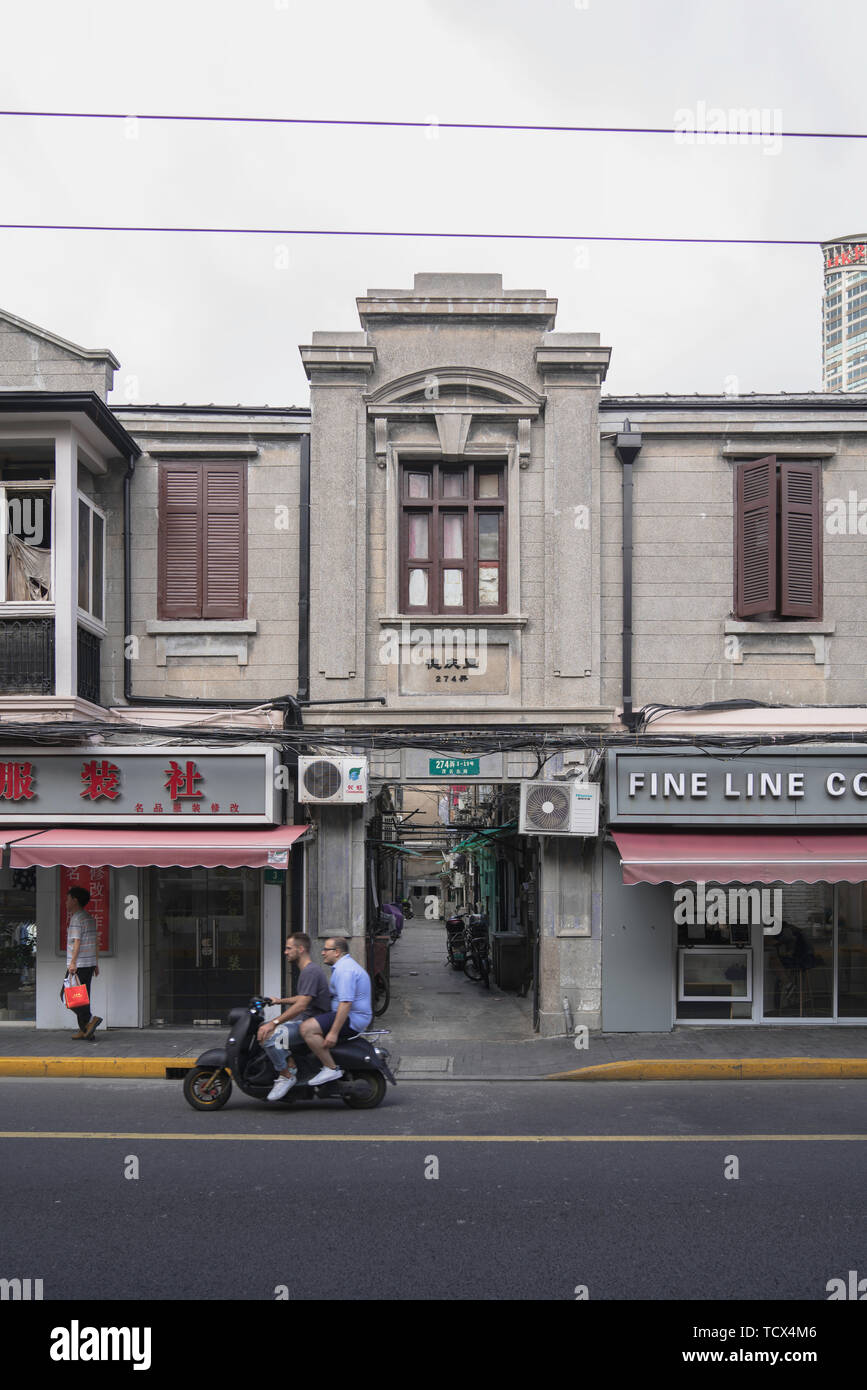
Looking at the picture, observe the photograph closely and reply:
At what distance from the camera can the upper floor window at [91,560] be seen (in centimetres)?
1344

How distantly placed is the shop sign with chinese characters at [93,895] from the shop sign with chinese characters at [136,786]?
0.99 meters

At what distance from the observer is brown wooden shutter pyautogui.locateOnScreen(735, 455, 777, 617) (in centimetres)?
1383

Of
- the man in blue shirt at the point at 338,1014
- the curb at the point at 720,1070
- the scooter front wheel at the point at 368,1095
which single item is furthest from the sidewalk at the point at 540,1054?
the man in blue shirt at the point at 338,1014

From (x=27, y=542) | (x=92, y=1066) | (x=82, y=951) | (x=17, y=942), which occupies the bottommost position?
(x=92, y=1066)

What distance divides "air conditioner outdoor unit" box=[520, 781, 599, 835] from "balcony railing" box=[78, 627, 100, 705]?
218 inches

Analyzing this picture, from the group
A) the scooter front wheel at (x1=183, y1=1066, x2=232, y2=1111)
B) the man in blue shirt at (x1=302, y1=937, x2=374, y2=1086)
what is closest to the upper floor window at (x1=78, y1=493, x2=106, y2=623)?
the man in blue shirt at (x1=302, y1=937, x2=374, y2=1086)

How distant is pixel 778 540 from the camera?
13867 millimetres

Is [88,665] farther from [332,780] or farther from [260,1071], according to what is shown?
[260,1071]

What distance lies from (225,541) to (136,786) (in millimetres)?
3369

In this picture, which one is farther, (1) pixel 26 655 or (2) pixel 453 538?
(2) pixel 453 538

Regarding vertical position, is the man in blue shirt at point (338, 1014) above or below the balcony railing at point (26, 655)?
below

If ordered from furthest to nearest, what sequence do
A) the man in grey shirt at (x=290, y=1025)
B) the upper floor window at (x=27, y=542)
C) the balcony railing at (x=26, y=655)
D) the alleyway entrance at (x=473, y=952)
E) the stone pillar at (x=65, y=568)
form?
the alleyway entrance at (x=473, y=952)
the upper floor window at (x=27, y=542)
the balcony railing at (x=26, y=655)
the stone pillar at (x=65, y=568)
the man in grey shirt at (x=290, y=1025)

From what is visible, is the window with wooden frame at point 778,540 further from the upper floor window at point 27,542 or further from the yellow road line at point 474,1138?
the upper floor window at point 27,542

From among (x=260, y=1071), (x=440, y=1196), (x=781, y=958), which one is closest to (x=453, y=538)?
(x=781, y=958)
